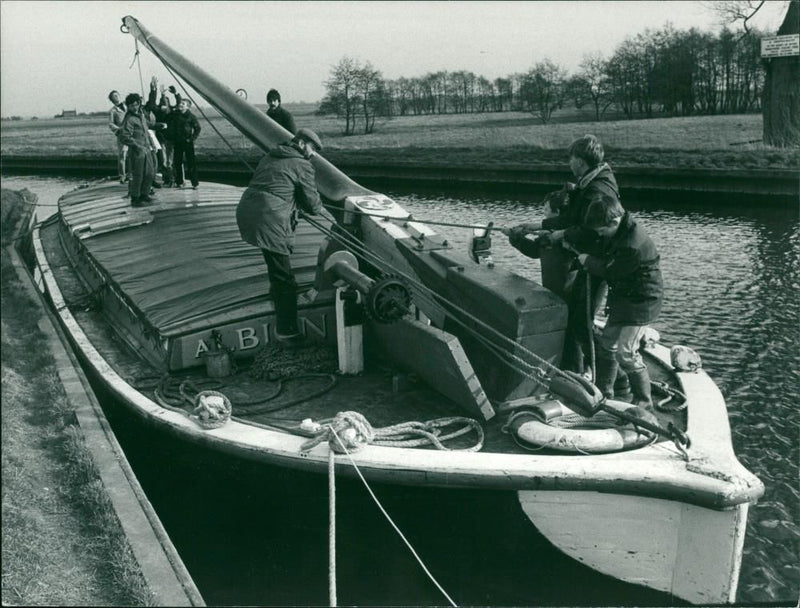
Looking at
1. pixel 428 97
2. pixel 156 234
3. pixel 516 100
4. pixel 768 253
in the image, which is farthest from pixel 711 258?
pixel 516 100

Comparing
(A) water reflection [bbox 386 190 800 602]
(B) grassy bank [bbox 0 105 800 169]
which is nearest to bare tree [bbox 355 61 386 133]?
(B) grassy bank [bbox 0 105 800 169]

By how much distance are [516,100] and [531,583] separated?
32861 mm

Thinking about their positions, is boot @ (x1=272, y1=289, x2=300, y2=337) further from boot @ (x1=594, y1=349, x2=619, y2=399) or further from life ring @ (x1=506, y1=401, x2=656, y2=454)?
boot @ (x1=594, y1=349, x2=619, y2=399)

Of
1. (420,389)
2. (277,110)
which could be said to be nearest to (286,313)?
(420,389)

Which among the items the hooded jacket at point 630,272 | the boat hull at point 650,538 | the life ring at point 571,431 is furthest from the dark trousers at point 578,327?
the boat hull at point 650,538

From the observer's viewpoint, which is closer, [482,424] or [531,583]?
[531,583]

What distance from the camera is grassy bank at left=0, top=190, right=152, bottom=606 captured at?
3842mm

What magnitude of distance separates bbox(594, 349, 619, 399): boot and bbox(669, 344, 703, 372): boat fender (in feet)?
3.59

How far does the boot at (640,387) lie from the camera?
5.25 metres

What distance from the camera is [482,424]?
5.25 m

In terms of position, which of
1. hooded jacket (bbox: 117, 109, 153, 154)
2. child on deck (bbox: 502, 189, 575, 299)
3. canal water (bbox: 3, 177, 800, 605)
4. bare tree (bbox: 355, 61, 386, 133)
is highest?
bare tree (bbox: 355, 61, 386, 133)

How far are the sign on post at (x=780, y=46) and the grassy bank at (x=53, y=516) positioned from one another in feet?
53.4

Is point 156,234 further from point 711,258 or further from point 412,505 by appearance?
point 711,258

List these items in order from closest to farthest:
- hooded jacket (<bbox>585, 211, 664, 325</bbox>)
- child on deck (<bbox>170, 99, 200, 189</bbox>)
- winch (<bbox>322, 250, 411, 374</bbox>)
A: hooded jacket (<bbox>585, 211, 664, 325</bbox>) → winch (<bbox>322, 250, 411, 374</bbox>) → child on deck (<bbox>170, 99, 200, 189</bbox>)
